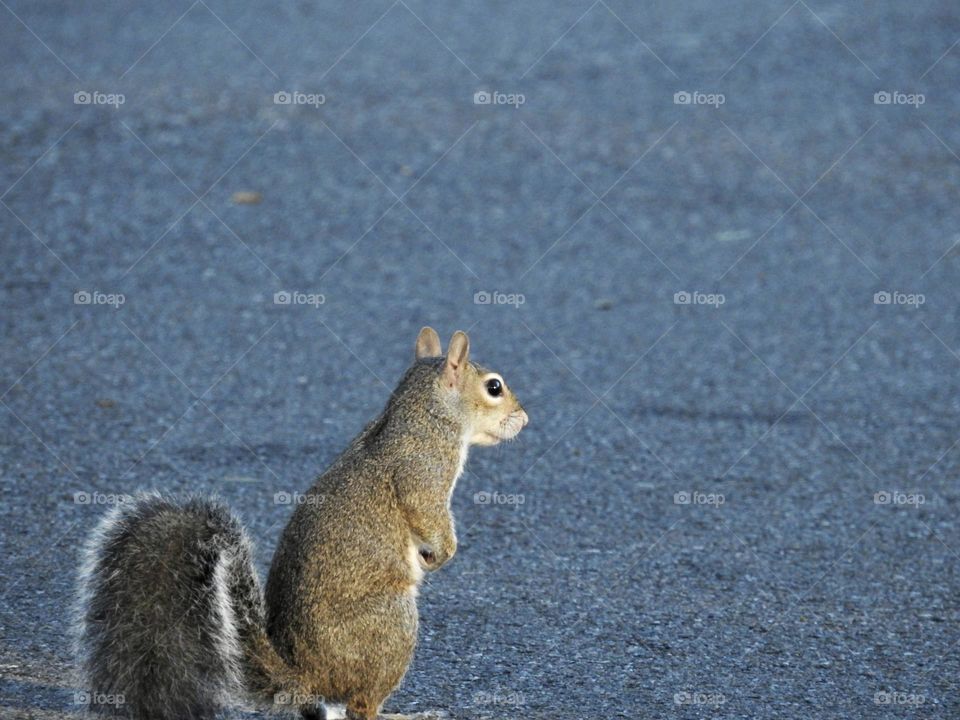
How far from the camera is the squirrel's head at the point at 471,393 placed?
166 inches

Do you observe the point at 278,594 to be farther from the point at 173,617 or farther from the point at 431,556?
the point at 431,556

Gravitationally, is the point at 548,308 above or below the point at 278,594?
above

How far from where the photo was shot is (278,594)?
147 inches

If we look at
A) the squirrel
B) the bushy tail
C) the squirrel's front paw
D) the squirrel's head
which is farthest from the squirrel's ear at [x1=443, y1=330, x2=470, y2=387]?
the bushy tail

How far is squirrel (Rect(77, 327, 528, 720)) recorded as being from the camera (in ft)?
11.4

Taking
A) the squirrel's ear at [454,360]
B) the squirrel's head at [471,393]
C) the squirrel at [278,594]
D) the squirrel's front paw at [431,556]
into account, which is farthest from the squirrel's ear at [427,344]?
the squirrel's front paw at [431,556]

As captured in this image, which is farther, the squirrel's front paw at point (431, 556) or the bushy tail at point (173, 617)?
the squirrel's front paw at point (431, 556)

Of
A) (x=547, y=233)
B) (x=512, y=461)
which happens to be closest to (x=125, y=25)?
(x=547, y=233)

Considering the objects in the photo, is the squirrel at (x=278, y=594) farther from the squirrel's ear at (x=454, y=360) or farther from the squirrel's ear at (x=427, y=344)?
the squirrel's ear at (x=427, y=344)

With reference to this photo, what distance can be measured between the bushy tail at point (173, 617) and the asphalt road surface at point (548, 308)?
1.54 ft

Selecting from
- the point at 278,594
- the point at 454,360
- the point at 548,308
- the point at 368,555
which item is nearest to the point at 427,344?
the point at 454,360

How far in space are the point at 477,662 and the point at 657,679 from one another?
0.56 meters

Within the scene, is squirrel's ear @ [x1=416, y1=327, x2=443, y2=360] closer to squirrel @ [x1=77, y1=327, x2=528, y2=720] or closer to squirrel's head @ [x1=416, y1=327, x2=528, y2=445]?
Answer: squirrel's head @ [x1=416, y1=327, x2=528, y2=445]

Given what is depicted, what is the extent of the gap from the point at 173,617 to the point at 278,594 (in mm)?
349
